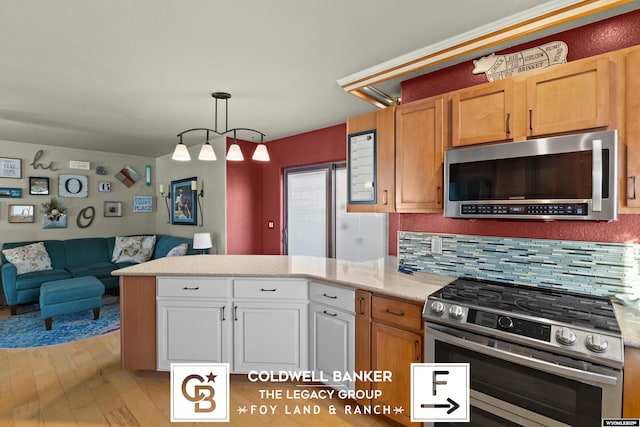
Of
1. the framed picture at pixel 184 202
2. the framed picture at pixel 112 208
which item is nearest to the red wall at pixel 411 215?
the framed picture at pixel 184 202

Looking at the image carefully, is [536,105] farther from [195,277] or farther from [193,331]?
[193,331]

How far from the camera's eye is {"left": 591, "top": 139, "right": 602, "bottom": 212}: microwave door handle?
1.46 metres

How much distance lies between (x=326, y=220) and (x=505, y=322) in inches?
111

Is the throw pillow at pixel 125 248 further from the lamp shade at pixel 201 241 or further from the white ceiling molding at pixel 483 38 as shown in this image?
the white ceiling molding at pixel 483 38

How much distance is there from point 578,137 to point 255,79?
2.17 meters

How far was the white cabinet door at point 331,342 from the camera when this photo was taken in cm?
212

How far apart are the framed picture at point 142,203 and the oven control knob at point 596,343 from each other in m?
6.48

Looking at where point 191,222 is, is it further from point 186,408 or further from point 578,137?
point 578,137

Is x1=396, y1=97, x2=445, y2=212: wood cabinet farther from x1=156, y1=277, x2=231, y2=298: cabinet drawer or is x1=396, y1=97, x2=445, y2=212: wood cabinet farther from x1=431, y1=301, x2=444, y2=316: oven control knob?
x1=156, y1=277, x2=231, y2=298: cabinet drawer

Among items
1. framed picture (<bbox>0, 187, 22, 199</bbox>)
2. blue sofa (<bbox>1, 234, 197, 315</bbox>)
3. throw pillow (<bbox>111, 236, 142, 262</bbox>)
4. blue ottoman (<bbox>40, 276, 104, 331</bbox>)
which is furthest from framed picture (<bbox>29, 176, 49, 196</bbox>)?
blue ottoman (<bbox>40, 276, 104, 331</bbox>)

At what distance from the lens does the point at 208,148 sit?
2.56m

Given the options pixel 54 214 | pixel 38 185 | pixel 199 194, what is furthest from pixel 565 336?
pixel 38 185

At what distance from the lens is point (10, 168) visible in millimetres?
4680

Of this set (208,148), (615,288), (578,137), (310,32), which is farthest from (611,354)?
(208,148)
